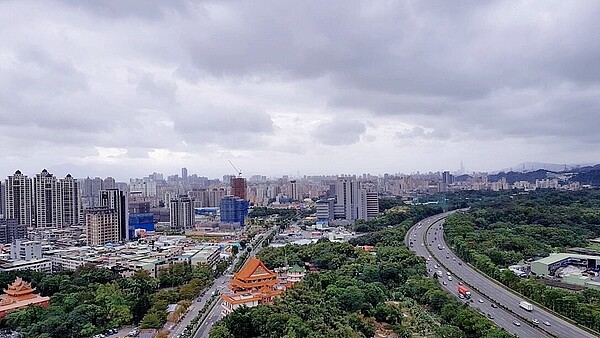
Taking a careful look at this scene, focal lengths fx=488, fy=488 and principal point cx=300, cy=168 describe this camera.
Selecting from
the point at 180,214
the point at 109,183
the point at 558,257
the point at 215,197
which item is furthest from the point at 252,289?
the point at 109,183

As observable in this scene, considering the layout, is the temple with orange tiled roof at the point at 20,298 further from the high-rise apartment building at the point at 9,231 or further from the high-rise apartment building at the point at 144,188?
the high-rise apartment building at the point at 144,188

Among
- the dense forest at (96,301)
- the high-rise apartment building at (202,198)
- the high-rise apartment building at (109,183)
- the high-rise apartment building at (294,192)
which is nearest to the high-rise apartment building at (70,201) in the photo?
the dense forest at (96,301)

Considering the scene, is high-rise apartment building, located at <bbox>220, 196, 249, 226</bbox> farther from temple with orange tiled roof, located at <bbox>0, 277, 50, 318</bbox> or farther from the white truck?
the white truck

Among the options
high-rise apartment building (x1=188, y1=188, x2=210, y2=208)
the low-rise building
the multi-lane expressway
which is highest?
high-rise apartment building (x1=188, y1=188, x2=210, y2=208)

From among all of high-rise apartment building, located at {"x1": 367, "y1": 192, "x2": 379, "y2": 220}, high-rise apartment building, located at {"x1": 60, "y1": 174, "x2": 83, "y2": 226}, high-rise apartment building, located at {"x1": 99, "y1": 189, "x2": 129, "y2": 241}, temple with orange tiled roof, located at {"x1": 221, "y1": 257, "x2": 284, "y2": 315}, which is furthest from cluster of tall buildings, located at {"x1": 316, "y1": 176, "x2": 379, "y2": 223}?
temple with orange tiled roof, located at {"x1": 221, "y1": 257, "x2": 284, "y2": 315}

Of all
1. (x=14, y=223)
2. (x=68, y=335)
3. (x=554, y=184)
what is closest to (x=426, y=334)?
(x=68, y=335)

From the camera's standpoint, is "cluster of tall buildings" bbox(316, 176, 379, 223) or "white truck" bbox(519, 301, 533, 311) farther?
"cluster of tall buildings" bbox(316, 176, 379, 223)

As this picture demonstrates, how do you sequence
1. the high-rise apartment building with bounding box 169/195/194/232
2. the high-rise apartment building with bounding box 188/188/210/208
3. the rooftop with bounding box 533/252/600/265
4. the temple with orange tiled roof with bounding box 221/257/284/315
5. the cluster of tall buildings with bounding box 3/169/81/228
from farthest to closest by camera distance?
the high-rise apartment building with bounding box 188/188/210/208, the high-rise apartment building with bounding box 169/195/194/232, the cluster of tall buildings with bounding box 3/169/81/228, the rooftop with bounding box 533/252/600/265, the temple with orange tiled roof with bounding box 221/257/284/315
